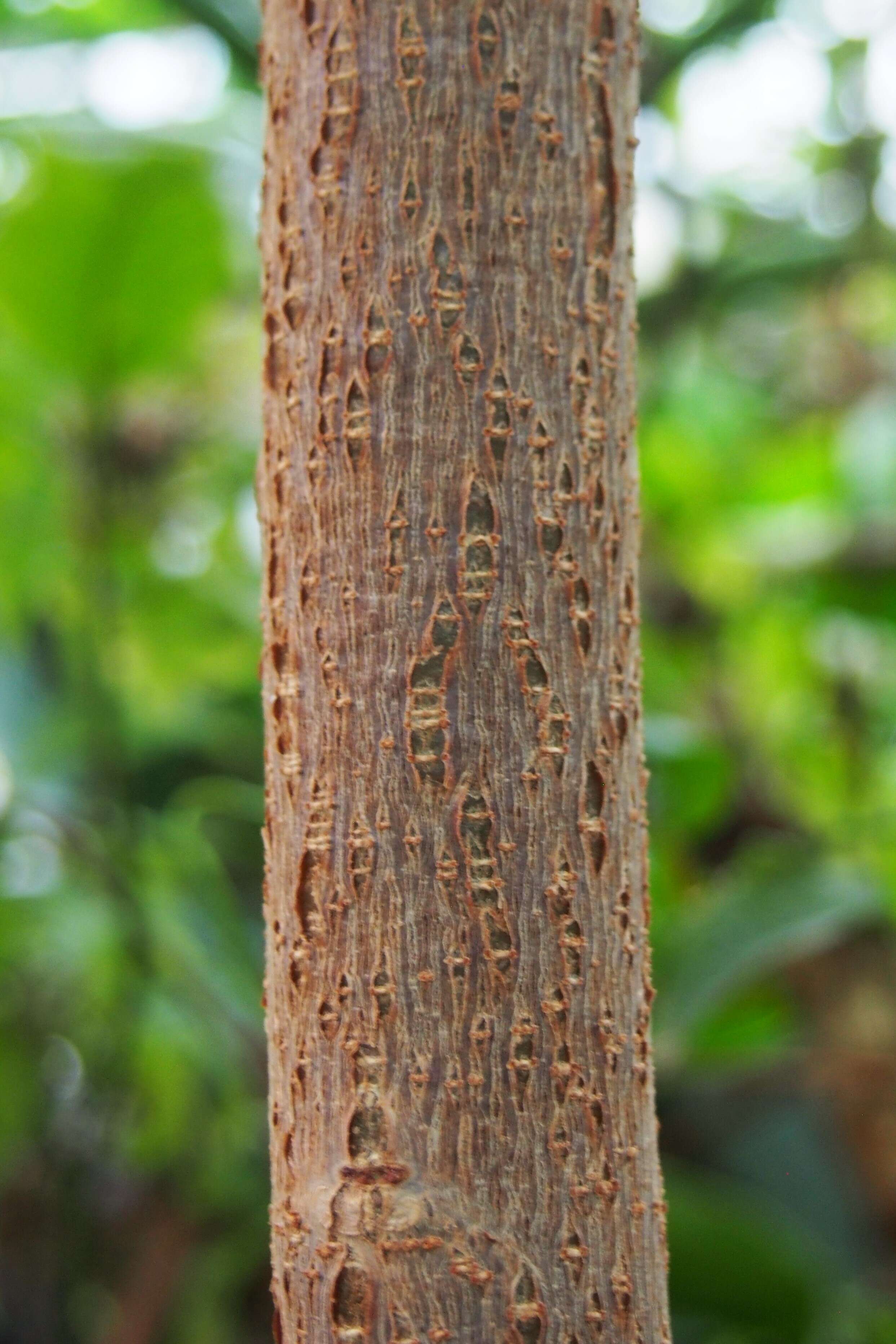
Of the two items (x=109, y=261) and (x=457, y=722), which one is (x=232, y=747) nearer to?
(x=109, y=261)

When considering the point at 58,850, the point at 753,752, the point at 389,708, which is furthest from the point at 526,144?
the point at 753,752

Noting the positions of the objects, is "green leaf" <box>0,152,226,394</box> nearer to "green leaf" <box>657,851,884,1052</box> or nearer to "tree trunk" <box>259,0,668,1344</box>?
"green leaf" <box>657,851,884,1052</box>

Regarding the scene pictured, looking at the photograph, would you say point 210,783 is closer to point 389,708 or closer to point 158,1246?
point 158,1246

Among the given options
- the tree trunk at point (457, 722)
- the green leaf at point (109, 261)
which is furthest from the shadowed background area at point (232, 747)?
the tree trunk at point (457, 722)

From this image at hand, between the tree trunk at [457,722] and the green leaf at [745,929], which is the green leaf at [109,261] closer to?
the green leaf at [745,929]

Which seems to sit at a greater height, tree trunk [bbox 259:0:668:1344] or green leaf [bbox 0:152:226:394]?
green leaf [bbox 0:152:226:394]

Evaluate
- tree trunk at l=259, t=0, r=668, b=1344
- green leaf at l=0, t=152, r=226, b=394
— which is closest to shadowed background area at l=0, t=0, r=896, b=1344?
green leaf at l=0, t=152, r=226, b=394
